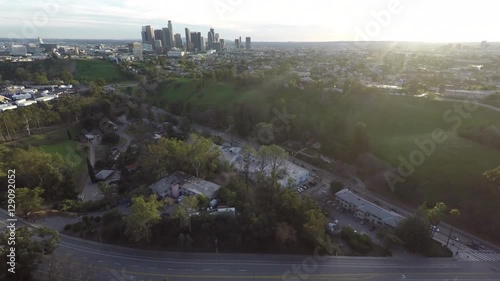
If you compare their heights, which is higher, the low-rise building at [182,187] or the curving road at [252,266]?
the low-rise building at [182,187]

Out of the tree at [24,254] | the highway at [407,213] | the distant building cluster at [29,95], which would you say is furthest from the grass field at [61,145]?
the highway at [407,213]

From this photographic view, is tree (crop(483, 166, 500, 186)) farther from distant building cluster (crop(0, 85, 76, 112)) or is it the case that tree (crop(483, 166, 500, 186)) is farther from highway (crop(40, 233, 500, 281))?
distant building cluster (crop(0, 85, 76, 112))

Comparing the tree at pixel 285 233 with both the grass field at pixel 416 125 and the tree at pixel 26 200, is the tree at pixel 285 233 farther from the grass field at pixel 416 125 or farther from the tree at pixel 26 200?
the tree at pixel 26 200

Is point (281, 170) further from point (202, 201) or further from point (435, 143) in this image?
point (435, 143)

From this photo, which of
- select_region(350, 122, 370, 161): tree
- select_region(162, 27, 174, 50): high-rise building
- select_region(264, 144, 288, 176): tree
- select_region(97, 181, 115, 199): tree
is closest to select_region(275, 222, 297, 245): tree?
select_region(264, 144, 288, 176): tree

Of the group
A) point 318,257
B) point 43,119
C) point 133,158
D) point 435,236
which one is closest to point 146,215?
point 318,257

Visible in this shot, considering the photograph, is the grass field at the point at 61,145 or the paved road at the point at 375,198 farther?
the grass field at the point at 61,145
